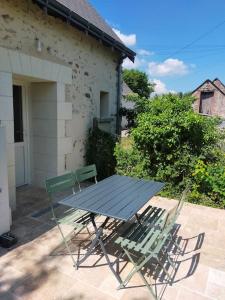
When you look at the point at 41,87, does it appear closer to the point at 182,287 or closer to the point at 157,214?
the point at 157,214

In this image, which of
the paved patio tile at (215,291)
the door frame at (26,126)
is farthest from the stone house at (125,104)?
the paved patio tile at (215,291)

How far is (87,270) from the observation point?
2.62 m

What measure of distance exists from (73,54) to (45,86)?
1083 millimetres

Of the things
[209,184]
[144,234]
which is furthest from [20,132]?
[209,184]

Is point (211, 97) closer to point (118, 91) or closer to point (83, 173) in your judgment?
point (118, 91)

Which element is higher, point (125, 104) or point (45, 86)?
point (125, 104)

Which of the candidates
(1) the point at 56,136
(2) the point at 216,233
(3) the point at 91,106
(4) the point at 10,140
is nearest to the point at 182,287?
(2) the point at 216,233

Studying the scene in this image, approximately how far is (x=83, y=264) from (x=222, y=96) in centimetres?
2026

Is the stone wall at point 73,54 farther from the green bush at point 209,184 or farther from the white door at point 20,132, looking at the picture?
the green bush at point 209,184

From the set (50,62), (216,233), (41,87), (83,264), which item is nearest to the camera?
(83,264)

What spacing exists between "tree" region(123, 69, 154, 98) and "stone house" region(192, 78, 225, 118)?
8690 mm

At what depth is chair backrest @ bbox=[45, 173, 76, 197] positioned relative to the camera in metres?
2.91

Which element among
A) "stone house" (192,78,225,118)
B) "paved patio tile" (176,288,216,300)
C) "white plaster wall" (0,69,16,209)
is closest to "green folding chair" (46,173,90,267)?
"paved patio tile" (176,288,216,300)

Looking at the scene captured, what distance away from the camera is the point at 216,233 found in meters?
3.59
